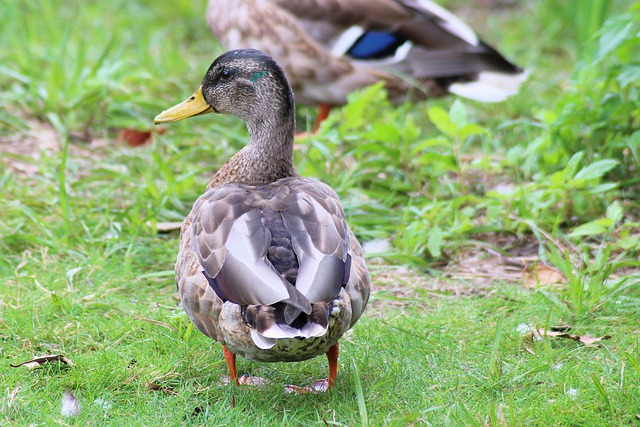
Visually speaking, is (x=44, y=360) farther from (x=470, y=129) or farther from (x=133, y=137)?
(x=133, y=137)

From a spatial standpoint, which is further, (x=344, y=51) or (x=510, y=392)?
(x=344, y=51)

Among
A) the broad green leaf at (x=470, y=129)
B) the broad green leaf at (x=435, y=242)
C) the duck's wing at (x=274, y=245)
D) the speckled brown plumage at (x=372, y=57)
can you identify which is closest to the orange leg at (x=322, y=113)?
the speckled brown plumage at (x=372, y=57)

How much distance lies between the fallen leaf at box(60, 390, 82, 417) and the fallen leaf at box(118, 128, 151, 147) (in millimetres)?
2593

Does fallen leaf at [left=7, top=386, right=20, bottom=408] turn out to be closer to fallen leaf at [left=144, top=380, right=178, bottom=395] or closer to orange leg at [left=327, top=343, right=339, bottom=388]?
fallen leaf at [left=144, top=380, right=178, bottom=395]

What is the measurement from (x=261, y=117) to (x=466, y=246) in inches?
48.1

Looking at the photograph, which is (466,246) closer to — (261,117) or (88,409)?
(261,117)

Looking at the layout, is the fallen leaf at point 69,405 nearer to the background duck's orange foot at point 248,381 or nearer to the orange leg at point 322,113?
the background duck's orange foot at point 248,381

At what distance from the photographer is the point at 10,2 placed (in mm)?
6734

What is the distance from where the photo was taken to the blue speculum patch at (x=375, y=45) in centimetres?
546

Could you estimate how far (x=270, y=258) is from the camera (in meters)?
2.67

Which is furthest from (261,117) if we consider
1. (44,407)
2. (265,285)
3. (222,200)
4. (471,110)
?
(471,110)

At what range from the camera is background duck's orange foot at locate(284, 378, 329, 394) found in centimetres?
292

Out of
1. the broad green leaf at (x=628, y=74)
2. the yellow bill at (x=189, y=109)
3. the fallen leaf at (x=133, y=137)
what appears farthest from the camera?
the fallen leaf at (x=133, y=137)

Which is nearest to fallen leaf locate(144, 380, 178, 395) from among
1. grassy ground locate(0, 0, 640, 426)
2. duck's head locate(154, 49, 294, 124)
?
grassy ground locate(0, 0, 640, 426)
